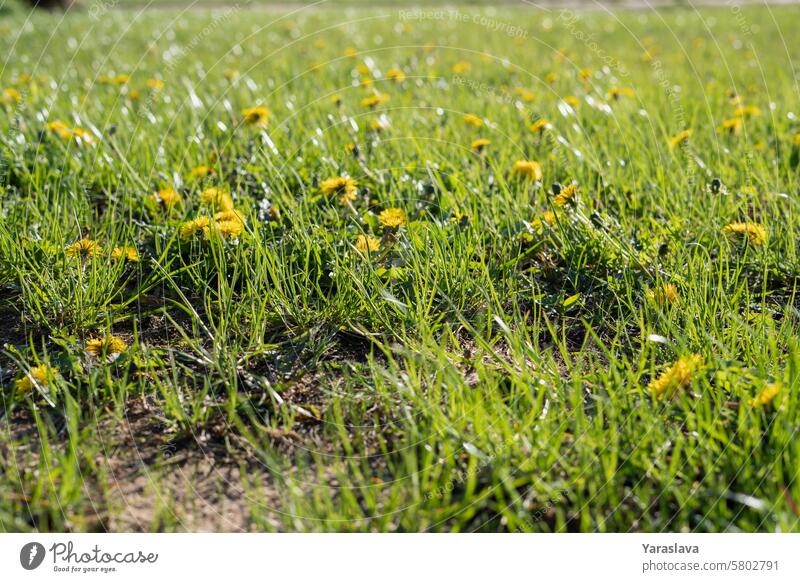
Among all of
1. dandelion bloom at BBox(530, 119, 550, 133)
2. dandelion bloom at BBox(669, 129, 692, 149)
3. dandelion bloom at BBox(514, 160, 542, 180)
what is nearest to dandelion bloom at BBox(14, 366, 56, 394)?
dandelion bloom at BBox(514, 160, 542, 180)

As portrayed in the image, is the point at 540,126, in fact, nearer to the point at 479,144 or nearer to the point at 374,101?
the point at 479,144

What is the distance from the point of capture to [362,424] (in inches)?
63.9

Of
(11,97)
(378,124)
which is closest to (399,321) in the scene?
(378,124)

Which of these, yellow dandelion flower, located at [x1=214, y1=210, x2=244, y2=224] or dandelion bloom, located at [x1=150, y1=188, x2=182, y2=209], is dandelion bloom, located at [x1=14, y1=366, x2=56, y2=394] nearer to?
yellow dandelion flower, located at [x1=214, y1=210, x2=244, y2=224]

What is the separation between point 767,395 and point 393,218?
1121 mm

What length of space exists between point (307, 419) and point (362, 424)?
0.41 ft

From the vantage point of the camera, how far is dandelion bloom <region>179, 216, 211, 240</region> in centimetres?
210

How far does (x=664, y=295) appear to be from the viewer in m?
1.92

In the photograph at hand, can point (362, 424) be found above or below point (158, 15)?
below

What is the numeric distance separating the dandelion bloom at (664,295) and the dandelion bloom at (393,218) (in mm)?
713
